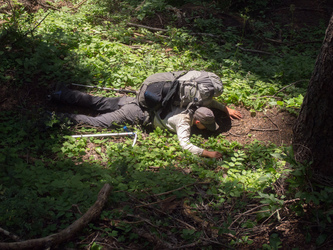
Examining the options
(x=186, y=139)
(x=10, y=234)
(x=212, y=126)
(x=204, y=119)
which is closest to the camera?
(x=10, y=234)

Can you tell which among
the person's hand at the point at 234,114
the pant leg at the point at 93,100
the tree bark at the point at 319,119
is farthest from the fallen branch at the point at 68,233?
the person's hand at the point at 234,114

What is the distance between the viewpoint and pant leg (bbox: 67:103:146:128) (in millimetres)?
5641

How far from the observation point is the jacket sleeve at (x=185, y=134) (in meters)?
5.12

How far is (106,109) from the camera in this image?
19.9 ft

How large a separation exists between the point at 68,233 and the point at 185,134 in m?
2.96

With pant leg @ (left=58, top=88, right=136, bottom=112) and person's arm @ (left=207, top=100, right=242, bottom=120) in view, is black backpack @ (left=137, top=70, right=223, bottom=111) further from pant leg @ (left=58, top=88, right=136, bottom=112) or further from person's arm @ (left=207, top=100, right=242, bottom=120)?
pant leg @ (left=58, top=88, right=136, bottom=112)

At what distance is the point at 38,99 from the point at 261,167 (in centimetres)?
437

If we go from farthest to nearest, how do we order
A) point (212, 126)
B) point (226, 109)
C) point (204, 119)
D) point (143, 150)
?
point (226, 109), point (212, 126), point (204, 119), point (143, 150)

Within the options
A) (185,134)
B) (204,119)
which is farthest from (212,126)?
(185,134)

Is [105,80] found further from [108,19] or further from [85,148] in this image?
[108,19]

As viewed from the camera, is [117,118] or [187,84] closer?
[187,84]

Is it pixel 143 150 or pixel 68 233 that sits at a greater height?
pixel 68 233

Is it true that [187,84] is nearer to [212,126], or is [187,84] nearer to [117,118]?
[212,126]

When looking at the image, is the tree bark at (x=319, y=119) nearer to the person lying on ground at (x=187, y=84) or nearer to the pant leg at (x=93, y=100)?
the person lying on ground at (x=187, y=84)
